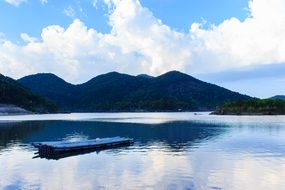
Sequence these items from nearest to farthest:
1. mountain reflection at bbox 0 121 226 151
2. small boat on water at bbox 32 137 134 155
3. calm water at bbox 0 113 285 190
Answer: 1. calm water at bbox 0 113 285 190
2. small boat on water at bbox 32 137 134 155
3. mountain reflection at bbox 0 121 226 151

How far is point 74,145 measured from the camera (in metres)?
69.1

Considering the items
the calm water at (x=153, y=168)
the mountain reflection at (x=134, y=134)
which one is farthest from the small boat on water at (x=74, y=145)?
the mountain reflection at (x=134, y=134)

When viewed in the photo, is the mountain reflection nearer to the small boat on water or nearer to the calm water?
the small boat on water

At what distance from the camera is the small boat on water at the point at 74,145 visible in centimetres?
6556

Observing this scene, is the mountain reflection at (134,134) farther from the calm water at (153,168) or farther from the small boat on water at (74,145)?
the calm water at (153,168)

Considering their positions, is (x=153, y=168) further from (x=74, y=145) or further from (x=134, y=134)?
(x=134, y=134)

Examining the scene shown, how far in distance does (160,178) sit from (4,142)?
165 feet

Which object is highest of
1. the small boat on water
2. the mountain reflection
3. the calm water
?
the mountain reflection

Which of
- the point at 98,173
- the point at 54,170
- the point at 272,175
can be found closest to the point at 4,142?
the point at 54,170

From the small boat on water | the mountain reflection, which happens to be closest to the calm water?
the small boat on water

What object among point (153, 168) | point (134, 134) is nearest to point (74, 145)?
point (153, 168)

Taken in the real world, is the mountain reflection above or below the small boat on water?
above

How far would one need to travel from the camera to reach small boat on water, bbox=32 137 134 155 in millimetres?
65562

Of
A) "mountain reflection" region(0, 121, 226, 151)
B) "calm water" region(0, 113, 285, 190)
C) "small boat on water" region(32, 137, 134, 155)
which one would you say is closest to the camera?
"calm water" region(0, 113, 285, 190)
